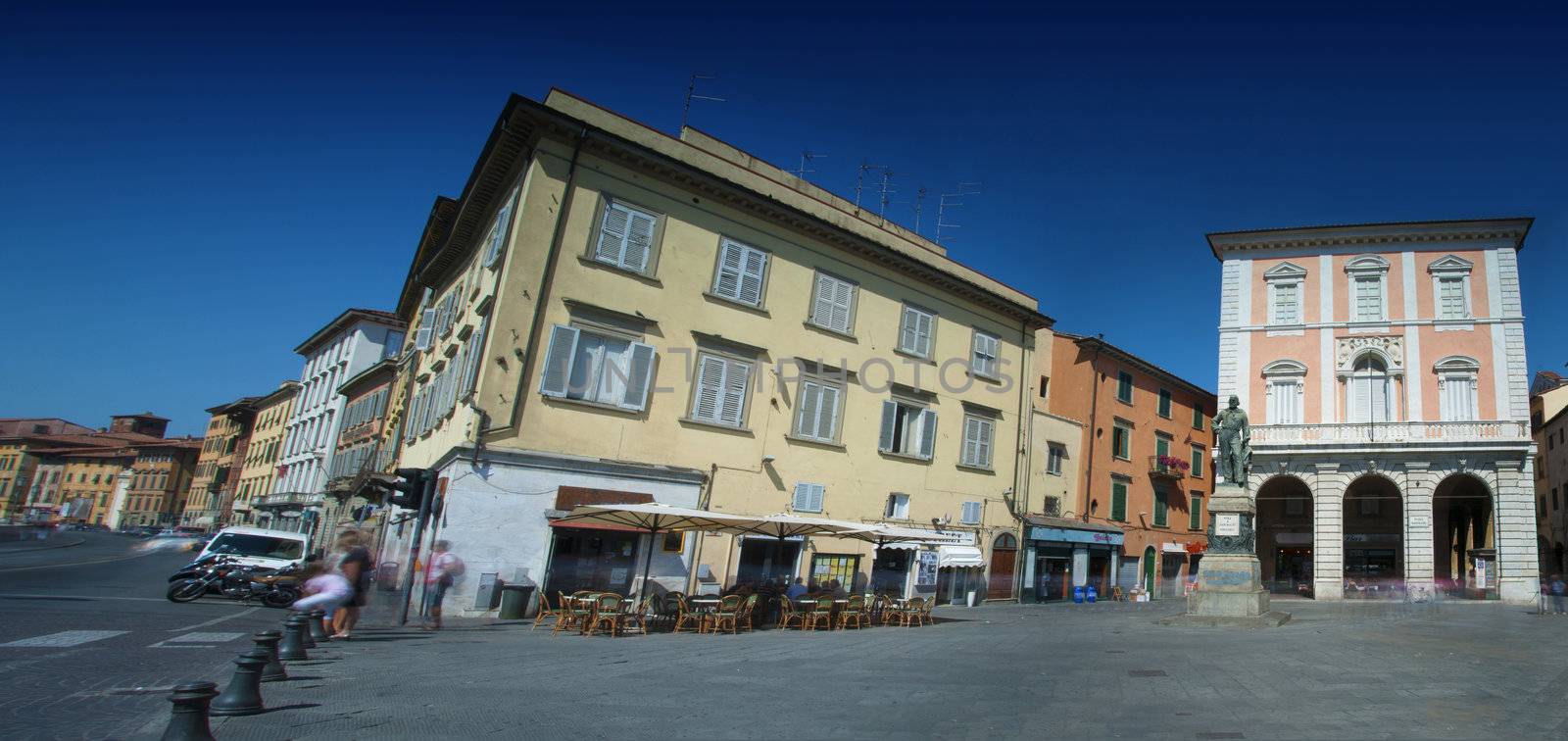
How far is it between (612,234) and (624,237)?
320 millimetres

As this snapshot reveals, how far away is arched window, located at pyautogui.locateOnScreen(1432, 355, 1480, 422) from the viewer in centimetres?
2952

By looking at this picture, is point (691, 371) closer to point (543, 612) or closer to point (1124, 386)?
point (543, 612)

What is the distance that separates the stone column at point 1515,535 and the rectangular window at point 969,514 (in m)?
18.2

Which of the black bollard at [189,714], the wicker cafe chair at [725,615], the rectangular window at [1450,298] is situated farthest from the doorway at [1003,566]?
the black bollard at [189,714]

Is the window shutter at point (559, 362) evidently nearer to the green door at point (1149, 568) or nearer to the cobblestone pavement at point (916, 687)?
the cobblestone pavement at point (916, 687)

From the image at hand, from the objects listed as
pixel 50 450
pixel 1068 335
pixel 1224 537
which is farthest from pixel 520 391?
pixel 50 450

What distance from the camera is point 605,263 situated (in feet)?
61.8

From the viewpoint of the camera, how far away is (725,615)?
1531 centimetres

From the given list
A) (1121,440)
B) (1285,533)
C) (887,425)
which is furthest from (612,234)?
(1285,533)

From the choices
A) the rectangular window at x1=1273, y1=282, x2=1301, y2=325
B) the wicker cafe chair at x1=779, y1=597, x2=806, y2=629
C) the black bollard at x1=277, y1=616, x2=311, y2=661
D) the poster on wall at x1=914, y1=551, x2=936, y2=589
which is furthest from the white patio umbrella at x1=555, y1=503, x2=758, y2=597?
the rectangular window at x1=1273, y1=282, x2=1301, y2=325

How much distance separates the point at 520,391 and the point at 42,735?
37.8 feet

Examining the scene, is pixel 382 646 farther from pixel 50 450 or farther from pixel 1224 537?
pixel 50 450

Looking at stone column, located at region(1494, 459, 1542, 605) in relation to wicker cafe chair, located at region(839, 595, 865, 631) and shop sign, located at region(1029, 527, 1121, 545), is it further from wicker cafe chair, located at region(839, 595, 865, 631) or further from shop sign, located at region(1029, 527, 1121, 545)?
wicker cafe chair, located at region(839, 595, 865, 631)

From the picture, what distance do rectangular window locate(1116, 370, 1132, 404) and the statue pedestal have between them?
17413 mm
